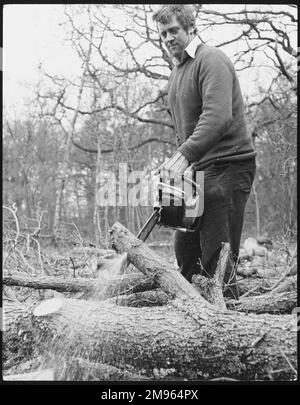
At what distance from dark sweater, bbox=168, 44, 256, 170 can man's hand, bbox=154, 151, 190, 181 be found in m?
0.04

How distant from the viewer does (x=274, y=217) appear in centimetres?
1469

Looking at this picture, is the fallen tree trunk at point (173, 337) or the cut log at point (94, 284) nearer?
the fallen tree trunk at point (173, 337)

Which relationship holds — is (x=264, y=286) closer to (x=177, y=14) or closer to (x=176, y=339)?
(x=176, y=339)

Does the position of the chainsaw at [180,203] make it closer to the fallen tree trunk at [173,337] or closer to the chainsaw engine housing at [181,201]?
the chainsaw engine housing at [181,201]

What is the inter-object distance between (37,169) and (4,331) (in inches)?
508

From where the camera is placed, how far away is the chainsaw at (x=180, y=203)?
2.82 m

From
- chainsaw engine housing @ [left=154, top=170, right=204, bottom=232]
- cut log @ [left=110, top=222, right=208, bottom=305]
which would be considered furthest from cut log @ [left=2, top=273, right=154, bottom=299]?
chainsaw engine housing @ [left=154, top=170, right=204, bottom=232]

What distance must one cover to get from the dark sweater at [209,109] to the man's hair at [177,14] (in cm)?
17

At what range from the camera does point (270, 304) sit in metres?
3.03

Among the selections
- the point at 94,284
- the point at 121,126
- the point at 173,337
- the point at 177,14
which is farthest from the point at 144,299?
the point at 121,126

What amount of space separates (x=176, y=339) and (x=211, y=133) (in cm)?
122

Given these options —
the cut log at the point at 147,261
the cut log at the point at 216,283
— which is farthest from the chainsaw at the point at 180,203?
the cut log at the point at 216,283

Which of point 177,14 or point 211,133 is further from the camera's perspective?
point 177,14

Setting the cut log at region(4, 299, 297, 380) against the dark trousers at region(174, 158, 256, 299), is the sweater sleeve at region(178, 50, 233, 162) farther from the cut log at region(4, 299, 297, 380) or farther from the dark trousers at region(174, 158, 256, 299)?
the cut log at region(4, 299, 297, 380)
